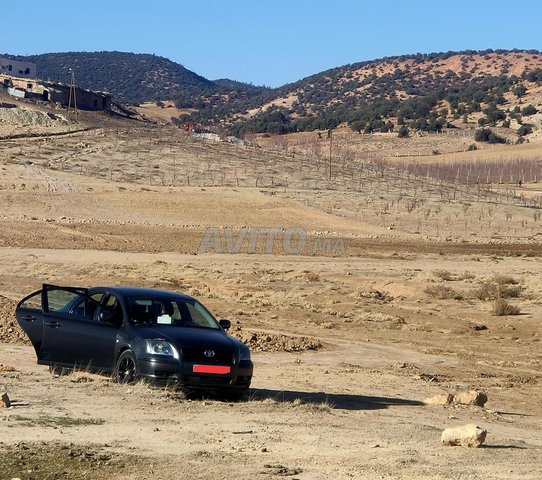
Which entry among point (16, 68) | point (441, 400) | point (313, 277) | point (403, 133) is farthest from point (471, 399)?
point (16, 68)

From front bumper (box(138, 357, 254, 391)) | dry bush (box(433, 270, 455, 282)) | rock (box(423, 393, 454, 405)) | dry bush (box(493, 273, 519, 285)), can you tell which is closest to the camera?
front bumper (box(138, 357, 254, 391))

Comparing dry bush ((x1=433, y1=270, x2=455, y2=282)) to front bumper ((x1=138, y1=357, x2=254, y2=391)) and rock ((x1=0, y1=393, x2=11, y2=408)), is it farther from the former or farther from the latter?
rock ((x1=0, y1=393, x2=11, y2=408))

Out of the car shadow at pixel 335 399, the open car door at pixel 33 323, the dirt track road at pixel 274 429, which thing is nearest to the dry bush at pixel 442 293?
the dirt track road at pixel 274 429

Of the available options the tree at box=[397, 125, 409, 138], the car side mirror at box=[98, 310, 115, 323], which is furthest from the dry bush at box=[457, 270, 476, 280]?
the tree at box=[397, 125, 409, 138]

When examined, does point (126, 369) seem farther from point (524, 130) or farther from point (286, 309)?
point (524, 130)

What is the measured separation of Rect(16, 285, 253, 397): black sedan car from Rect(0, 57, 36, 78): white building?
130025 mm

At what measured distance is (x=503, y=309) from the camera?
29344mm

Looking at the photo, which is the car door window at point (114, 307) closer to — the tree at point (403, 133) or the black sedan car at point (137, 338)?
the black sedan car at point (137, 338)

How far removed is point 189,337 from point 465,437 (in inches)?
162

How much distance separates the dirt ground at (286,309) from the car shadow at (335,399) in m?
0.07

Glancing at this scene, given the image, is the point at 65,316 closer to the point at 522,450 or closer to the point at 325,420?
the point at 325,420

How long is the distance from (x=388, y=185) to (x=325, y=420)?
204ft

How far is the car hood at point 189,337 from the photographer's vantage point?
46.1 ft

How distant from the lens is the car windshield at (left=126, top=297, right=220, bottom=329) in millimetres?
14750
